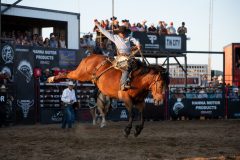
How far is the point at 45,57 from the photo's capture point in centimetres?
2138

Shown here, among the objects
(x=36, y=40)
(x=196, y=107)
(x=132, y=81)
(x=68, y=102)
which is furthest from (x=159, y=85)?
(x=196, y=107)

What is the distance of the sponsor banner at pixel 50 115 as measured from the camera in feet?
68.9

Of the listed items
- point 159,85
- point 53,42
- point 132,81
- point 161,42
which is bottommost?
point 159,85

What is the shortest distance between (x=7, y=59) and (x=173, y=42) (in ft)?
33.8

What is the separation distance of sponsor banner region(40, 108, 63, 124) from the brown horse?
744cm

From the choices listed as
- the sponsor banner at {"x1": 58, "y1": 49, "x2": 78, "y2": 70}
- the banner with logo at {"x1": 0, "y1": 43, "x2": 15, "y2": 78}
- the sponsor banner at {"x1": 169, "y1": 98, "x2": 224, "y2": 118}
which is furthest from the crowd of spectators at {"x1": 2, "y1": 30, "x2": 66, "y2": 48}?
the sponsor banner at {"x1": 169, "y1": 98, "x2": 224, "y2": 118}

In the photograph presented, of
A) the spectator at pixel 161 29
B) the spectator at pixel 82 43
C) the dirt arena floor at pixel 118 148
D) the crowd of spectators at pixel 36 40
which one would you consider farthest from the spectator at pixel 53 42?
the dirt arena floor at pixel 118 148

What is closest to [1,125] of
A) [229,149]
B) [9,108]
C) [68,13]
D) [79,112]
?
[9,108]

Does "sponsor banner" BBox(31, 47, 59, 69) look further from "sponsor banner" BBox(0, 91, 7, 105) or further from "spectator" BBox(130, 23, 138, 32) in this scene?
"spectator" BBox(130, 23, 138, 32)

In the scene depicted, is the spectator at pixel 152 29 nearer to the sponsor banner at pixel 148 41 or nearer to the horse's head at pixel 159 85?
the sponsor banner at pixel 148 41

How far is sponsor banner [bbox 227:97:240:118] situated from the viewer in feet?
82.7

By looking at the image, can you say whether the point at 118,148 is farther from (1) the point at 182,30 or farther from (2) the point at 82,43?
(1) the point at 182,30

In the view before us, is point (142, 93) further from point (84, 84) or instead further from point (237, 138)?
point (84, 84)

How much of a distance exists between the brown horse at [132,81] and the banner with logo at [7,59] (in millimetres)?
6643
